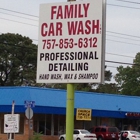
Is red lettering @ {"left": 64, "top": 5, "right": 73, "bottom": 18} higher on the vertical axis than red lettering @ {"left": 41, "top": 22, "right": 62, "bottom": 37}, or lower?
higher

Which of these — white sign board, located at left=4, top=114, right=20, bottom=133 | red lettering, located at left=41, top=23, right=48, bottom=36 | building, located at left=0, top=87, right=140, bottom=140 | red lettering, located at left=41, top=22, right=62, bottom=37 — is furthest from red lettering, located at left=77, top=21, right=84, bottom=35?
building, located at left=0, top=87, right=140, bottom=140

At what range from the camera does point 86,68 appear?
6691 millimetres

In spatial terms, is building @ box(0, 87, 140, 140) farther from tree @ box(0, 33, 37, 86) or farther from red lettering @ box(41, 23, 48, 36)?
red lettering @ box(41, 23, 48, 36)

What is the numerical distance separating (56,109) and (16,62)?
1226 inches

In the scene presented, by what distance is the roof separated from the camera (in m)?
47.9

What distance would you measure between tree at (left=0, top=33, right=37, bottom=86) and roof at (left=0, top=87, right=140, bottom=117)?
2460 centimetres

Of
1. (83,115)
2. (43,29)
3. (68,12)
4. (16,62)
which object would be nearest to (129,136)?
(16,62)

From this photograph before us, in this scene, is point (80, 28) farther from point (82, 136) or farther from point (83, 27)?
point (82, 136)

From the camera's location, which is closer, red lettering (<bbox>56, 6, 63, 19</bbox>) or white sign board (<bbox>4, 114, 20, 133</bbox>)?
red lettering (<bbox>56, 6, 63, 19</bbox>)

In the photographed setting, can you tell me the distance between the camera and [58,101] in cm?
5041

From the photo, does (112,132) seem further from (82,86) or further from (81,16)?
(81,16)

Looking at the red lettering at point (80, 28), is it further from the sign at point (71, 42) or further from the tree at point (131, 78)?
the tree at point (131, 78)

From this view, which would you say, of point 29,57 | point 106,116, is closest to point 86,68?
point 106,116

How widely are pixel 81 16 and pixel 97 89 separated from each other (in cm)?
8986
